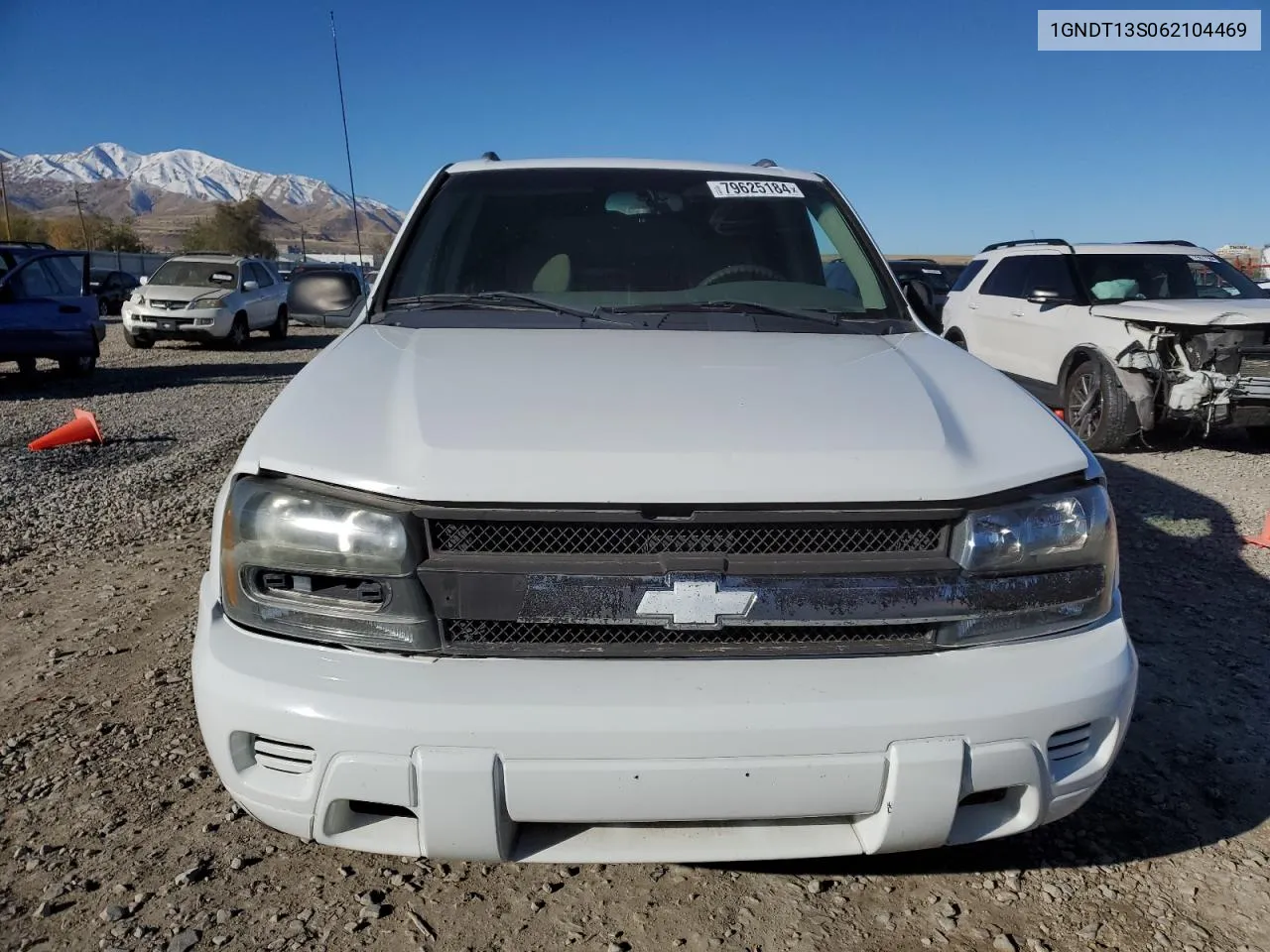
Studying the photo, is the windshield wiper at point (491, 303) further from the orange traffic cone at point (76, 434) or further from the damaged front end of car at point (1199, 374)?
the damaged front end of car at point (1199, 374)

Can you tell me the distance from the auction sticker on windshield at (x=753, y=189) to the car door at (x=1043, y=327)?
5125 millimetres

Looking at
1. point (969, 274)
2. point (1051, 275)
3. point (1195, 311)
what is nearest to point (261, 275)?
point (969, 274)

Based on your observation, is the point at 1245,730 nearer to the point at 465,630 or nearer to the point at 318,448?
the point at 465,630

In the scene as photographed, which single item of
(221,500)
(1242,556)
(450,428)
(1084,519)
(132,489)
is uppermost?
(450,428)

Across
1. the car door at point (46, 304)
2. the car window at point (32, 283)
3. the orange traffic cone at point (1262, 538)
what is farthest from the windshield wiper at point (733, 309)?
the car window at point (32, 283)

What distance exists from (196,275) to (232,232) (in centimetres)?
6911

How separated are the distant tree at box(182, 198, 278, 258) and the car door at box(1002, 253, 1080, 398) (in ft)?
253

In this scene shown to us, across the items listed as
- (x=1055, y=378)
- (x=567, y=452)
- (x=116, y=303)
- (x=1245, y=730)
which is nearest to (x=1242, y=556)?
(x=1245, y=730)

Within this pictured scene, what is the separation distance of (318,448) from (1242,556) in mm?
4754

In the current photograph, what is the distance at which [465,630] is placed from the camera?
5.88ft

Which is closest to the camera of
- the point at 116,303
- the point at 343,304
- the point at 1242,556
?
the point at 343,304

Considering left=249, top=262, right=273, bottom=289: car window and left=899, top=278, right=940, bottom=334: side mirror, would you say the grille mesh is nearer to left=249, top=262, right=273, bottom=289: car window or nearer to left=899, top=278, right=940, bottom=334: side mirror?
left=899, top=278, right=940, bottom=334: side mirror

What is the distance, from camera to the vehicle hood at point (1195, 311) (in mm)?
6797

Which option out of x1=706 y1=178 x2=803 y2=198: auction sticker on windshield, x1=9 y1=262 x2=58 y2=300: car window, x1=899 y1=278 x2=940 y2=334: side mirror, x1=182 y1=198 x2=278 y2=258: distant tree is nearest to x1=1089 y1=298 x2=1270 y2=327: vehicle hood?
x1=899 y1=278 x2=940 y2=334: side mirror
